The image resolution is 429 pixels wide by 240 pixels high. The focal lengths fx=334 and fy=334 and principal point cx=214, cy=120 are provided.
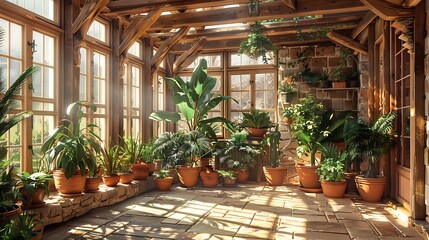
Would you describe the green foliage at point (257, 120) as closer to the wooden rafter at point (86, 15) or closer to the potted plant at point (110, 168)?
the potted plant at point (110, 168)

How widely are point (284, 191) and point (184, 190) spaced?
1624 mm

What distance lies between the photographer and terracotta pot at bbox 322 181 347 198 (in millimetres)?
4879

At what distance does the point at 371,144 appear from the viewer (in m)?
4.48

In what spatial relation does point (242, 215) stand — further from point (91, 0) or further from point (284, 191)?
point (91, 0)

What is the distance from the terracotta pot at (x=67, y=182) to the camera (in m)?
3.68

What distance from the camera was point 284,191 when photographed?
17.8 feet

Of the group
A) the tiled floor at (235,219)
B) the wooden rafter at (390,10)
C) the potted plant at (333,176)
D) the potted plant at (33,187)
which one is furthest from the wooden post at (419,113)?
the potted plant at (33,187)

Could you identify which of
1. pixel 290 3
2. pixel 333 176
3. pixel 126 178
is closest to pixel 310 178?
pixel 333 176

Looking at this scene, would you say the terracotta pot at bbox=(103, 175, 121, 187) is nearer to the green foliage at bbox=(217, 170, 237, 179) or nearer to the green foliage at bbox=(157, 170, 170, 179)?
the green foliage at bbox=(157, 170, 170, 179)

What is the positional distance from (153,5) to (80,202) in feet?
9.80

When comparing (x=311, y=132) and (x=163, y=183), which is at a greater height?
(x=311, y=132)

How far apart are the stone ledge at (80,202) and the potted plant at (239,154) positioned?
162cm

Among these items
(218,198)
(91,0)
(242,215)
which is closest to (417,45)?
(242,215)

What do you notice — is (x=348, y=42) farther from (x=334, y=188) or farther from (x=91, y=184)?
(x=91, y=184)
